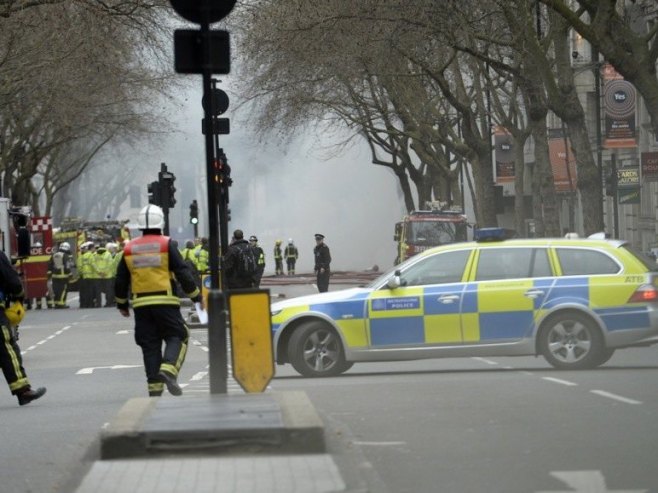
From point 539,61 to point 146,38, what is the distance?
7.23m

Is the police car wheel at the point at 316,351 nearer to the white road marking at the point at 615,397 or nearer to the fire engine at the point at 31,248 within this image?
the white road marking at the point at 615,397

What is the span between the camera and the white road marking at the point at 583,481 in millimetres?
9328

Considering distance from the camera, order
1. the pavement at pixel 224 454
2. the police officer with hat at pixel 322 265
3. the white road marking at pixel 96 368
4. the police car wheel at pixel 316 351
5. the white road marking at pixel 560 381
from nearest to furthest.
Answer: the pavement at pixel 224 454
the white road marking at pixel 560 381
the police car wheel at pixel 316 351
the white road marking at pixel 96 368
the police officer with hat at pixel 322 265

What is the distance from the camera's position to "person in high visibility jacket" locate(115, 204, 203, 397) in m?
13.9

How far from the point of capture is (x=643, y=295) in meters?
18.8

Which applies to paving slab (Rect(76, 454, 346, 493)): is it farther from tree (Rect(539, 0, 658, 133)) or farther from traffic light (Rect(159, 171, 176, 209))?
traffic light (Rect(159, 171, 176, 209))

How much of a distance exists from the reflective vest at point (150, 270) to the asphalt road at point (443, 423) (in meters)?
1.07

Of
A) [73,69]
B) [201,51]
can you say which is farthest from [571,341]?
[73,69]

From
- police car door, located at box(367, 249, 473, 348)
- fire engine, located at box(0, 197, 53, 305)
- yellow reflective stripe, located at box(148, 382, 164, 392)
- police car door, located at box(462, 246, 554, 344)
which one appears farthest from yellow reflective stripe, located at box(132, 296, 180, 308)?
fire engine, located at box(0, 197, 53, 305)

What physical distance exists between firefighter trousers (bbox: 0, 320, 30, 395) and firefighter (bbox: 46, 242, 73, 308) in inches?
1206

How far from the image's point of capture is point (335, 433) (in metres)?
11.7

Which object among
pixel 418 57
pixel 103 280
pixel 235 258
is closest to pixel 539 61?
pixel 235 258

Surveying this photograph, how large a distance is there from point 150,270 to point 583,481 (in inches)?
204

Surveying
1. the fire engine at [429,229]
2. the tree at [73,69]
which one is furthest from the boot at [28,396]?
the fire engine at [429,229]
